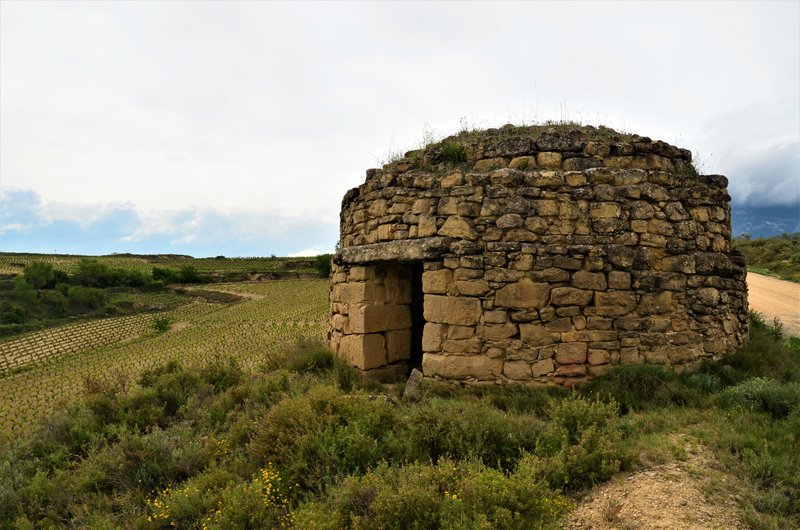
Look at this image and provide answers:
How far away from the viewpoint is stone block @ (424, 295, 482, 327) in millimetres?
5441

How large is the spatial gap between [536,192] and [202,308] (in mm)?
46626

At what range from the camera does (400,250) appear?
5.95 metres

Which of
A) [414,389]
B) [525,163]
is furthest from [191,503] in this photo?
[525,163]

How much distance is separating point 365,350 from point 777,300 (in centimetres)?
1484

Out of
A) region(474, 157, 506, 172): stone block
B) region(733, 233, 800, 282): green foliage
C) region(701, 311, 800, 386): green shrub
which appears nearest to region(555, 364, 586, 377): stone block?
region(701, 311, 800, 386): green shrub

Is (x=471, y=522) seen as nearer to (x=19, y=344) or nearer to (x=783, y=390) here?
(x=783, y=390)

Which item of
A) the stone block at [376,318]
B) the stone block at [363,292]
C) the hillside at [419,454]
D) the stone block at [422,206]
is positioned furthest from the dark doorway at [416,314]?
the stone block at [422,206]

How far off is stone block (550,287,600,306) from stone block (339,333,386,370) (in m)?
Result: 2.42

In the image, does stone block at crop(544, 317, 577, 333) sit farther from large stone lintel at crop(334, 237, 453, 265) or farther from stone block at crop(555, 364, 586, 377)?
large stone lintel at crop(334, 237, 453, 265)

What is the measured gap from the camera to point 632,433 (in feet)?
13.4

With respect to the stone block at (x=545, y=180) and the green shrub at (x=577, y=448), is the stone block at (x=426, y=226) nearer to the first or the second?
the stone block at (x=545, y=180)

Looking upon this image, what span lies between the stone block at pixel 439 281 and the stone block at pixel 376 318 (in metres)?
1.12

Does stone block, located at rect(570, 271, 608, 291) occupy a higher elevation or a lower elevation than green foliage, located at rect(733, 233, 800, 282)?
lower

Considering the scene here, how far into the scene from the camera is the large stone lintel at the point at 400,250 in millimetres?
5625
